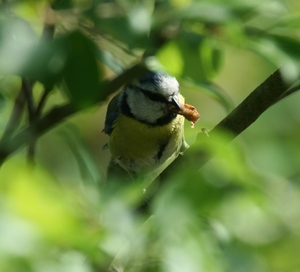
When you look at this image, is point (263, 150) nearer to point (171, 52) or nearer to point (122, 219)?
point (171, 52)

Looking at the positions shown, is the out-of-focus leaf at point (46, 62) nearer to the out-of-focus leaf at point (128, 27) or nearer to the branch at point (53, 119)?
the out-of-focus leaf at point (128, 27)

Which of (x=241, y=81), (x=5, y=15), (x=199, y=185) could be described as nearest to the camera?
(x=199, y=185)

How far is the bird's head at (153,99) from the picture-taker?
1.74m

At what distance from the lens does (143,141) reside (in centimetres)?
190

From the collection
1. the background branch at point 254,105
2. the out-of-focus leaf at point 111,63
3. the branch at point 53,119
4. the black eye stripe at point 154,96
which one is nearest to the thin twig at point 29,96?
the branch at point 53,119

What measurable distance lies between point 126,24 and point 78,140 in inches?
13.6

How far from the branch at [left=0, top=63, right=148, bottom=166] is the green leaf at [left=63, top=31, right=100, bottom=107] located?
0.31m

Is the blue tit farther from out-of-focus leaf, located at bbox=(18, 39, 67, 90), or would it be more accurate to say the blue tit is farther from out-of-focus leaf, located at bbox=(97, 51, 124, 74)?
out-of-focus leaf, located at bbox=(18, 39, 67, 90)

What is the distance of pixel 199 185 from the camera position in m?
0.59

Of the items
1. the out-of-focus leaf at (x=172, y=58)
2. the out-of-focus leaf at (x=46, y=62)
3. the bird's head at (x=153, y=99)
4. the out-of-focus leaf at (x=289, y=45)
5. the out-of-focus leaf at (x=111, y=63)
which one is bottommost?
the bird's head at (x=153, y=99)

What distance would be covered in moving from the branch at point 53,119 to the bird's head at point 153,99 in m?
0.44

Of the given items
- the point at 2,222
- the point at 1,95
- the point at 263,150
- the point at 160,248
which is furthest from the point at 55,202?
the point at 263,150

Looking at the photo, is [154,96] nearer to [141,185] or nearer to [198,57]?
[198,57]

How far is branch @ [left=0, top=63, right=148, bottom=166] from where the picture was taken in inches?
47.9
